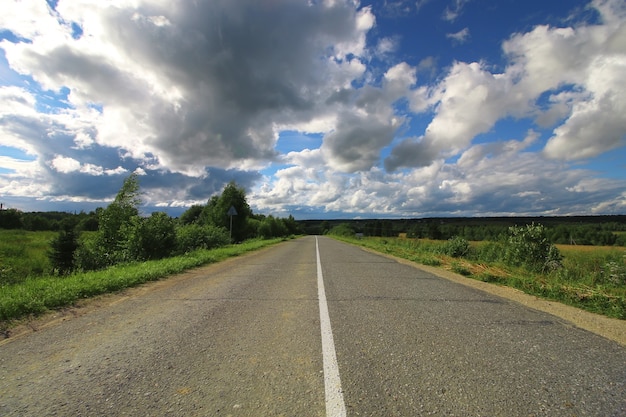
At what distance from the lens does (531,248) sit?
13.6 m

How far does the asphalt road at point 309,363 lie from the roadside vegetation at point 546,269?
1870 millimetres

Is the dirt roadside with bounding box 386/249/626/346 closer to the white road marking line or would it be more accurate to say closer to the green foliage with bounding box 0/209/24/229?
the white road marking line

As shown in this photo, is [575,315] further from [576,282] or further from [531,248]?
[531,248]

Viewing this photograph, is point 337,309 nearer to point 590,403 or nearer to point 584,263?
point 590,403

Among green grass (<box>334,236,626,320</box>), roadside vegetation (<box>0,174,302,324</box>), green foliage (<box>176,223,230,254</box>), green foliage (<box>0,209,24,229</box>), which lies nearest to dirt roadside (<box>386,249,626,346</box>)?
green grass (<box>334,236,626,320</box>)

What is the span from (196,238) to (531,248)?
21617 millimetres

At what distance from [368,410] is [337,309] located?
3281 mm

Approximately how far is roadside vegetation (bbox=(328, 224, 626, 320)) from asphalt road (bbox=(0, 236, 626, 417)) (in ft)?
6.14

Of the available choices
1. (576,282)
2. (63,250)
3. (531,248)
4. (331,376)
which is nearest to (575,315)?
(576,282)

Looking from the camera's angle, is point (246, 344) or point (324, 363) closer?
point (324, 363)

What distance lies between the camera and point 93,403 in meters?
2.61

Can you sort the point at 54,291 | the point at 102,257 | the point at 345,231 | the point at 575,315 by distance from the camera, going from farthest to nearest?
1. the point at 345,231
2. the point at 102,257
3. the point at 54,291
4. the point at 575,315

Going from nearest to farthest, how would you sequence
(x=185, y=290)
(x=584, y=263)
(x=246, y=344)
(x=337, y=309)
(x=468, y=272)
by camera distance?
(x=246, y=344) → (x=337, y=309) → (x=185, y=290) → (x=468, y=272) → (x=584, y=263)

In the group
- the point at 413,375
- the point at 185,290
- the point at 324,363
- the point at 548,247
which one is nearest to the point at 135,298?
the point at 185,290
